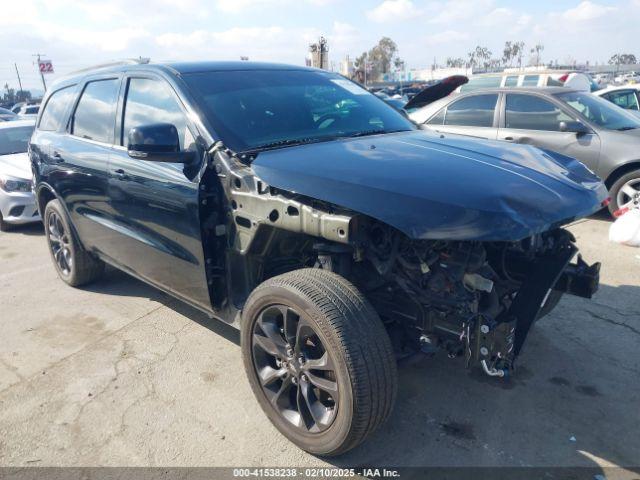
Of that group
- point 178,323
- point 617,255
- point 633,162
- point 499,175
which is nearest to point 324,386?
point 499,175

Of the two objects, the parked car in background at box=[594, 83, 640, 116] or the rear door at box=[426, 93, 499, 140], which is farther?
the parked car in background at box=[594, 83, 640, 116]

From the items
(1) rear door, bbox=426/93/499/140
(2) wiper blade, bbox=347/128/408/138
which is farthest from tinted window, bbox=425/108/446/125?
(2) wiper blade, bbox=347/128/408/138

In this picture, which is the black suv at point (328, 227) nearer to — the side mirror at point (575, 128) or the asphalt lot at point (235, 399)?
the asphalt lot at point (235, 399)

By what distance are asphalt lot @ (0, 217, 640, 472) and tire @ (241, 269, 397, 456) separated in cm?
21

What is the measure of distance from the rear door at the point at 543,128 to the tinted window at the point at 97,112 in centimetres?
454

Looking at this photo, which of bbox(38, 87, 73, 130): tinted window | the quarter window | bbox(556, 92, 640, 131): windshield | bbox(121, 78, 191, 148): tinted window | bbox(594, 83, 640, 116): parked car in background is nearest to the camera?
bbox(121, 78, 191, 148): tinted window

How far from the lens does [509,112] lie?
6.85m

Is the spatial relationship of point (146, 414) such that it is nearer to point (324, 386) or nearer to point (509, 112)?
point (324, 386)

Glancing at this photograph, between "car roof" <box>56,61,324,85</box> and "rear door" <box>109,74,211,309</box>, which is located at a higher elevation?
"car roof" <box>56,61,324,85</box>

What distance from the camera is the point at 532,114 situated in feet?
22.1

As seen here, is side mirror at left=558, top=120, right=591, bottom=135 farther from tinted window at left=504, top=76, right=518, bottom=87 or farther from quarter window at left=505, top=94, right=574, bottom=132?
tinted window at left=504, top=76, right=518, bottom=87

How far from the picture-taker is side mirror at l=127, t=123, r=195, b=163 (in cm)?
277

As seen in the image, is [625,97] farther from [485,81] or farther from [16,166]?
[16,166]

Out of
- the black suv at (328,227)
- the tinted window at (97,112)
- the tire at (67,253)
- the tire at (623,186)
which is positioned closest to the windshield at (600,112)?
the tire at (623,186)
